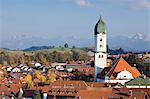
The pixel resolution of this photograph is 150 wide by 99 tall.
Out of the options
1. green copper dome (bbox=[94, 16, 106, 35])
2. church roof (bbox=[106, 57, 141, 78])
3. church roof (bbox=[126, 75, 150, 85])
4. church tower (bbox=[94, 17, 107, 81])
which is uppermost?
green copper dome (bbox=[94, 16, 106, 35])

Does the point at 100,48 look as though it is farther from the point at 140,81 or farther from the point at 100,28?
the point at 140,81

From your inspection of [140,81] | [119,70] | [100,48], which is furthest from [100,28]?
[140,81]

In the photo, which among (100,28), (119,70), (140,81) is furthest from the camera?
(100,28)

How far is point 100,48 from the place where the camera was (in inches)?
1993

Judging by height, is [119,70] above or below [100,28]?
below

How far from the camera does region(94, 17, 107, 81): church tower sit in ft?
166

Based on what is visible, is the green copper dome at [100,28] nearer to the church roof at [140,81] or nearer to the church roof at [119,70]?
the church roof at [119,70]

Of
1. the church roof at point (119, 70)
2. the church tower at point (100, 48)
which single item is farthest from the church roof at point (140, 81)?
the church tower at point (100, 48)

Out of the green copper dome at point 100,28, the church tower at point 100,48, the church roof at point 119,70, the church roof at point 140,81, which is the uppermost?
the green copper dome at point 100,28

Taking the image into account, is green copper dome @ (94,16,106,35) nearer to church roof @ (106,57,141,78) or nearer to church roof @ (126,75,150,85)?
church roof @ (106,57,141,78)

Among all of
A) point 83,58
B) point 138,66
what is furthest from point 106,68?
point 83,58

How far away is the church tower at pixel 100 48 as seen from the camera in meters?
50.6

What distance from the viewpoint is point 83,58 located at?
122812mm

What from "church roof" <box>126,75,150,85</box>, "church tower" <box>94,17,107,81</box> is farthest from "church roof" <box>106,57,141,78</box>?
"church roof" <box>126,75,150,85</box>
